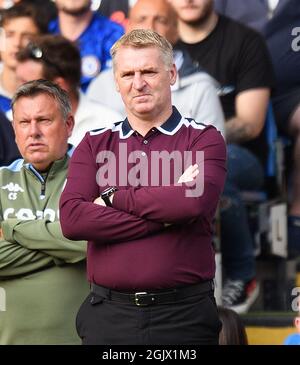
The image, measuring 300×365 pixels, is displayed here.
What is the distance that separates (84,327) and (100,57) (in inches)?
63.1

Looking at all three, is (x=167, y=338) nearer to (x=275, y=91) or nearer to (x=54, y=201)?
(x=54, y=201)

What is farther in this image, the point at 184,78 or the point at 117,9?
the point at 117,9

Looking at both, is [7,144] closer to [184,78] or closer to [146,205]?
[184,78]

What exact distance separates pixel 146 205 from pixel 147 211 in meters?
0.02

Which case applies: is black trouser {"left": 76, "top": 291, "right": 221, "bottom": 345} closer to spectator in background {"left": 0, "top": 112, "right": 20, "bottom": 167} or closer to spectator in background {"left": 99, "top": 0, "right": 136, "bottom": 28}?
spectator in background {"left": 0, "top": 112, "right": 20, "bottom": 167}

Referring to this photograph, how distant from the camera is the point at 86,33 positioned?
4207mm

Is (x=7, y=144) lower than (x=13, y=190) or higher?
higher

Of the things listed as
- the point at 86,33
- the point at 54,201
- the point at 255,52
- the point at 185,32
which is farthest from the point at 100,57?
the point at 54,201

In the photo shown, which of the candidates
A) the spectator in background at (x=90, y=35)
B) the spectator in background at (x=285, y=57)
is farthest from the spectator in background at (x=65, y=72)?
the spectator in background at (x=285, y=57)

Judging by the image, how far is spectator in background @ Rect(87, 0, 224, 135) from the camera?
13.2 ft

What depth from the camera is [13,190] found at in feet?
11.4

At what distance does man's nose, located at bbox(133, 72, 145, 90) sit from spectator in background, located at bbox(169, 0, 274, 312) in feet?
3.50

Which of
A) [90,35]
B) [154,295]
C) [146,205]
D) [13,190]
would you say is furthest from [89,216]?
[90,35]

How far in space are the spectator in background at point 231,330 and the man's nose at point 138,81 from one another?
116 centimetres
